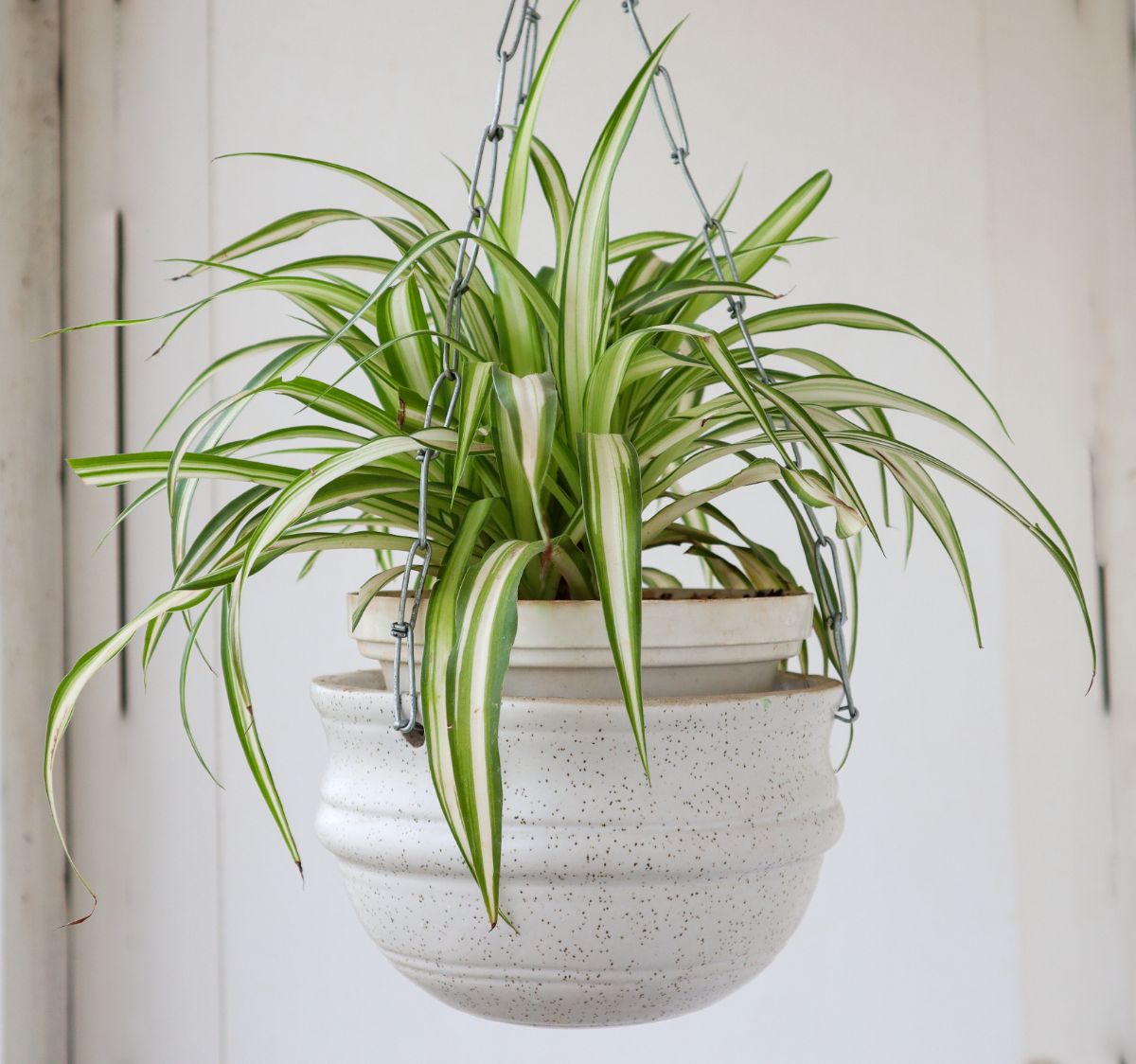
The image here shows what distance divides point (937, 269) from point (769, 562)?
37.9 inches

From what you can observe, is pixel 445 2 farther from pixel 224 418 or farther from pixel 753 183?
pixel 224 418

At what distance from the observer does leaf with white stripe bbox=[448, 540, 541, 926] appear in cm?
53

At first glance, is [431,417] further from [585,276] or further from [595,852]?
[595,852]

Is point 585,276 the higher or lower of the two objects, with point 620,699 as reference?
higher

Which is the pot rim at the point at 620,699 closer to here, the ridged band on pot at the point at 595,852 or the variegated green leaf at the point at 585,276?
the ridged band on pot at the point at 595,852

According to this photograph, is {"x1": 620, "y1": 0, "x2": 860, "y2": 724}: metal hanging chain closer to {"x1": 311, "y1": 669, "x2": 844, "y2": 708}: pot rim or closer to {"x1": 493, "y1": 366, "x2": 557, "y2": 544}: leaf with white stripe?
{"x1": 311, "y1": 669, "x2": 844, "y2": 708}: pot rim

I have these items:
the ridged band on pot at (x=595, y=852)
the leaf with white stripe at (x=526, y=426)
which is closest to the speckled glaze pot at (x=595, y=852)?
the ridged band on pot at (x=595, y=852)

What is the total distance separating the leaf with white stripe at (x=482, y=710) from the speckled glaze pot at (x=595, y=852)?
0.24 ft

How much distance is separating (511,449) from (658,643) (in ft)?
0.47

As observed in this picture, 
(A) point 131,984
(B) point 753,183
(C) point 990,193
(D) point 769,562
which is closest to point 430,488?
(D) point 769,562

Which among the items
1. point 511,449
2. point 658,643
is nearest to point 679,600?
→ point 658,643

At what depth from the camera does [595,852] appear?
2.03 feet

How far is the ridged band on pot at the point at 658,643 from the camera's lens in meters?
0.65

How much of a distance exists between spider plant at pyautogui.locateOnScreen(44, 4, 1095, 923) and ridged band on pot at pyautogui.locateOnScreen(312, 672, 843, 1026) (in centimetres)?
6
